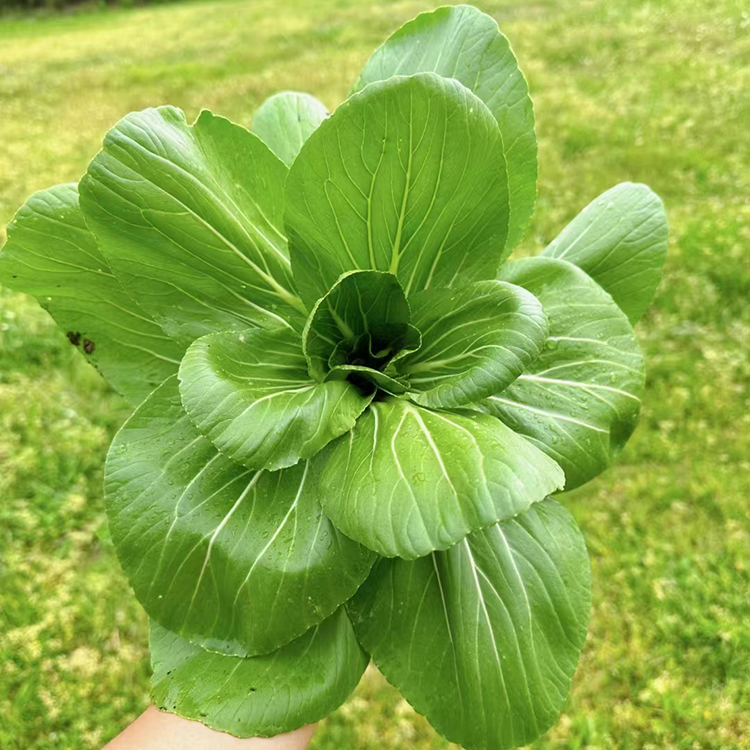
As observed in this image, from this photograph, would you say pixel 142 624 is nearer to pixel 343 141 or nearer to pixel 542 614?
pixel 542 614

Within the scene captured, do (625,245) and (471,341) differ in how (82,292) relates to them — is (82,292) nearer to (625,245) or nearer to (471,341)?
(471,341)

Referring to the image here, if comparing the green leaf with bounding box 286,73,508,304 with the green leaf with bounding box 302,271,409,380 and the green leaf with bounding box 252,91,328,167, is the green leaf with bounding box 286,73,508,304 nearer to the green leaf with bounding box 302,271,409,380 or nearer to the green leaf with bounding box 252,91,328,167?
the green leaf with bounding box 302,271,409,380

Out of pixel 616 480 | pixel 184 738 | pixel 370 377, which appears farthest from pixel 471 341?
pixel 616 480

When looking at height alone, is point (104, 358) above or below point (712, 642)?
above

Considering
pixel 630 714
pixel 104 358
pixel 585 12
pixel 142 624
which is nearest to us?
pixel 104 358

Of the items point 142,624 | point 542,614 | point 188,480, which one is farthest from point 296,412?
point 142,624

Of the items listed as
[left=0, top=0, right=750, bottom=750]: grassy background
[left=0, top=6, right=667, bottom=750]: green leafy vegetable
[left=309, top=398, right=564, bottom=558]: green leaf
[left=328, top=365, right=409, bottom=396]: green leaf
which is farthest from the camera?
[left=0, top=0, right=750, bottom=750]: grassy background

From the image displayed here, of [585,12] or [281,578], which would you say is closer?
[281,578]

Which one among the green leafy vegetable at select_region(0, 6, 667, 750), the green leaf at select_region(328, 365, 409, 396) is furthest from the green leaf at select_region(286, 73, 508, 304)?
the green leaf at select_region(328, 365, 409, 396)
